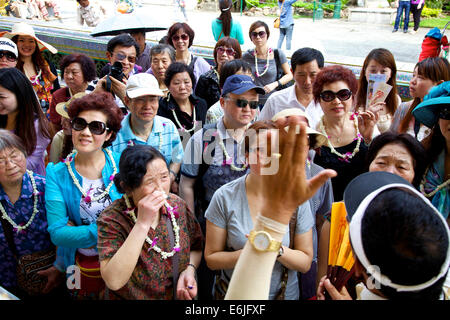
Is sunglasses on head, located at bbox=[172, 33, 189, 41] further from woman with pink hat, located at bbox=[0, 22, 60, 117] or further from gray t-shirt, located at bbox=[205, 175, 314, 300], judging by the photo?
gray t-shirt, located at bbox=[205, 175, 314, 300]

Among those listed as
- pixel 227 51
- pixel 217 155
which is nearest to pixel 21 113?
pixel 217 155

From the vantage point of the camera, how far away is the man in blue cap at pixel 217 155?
9.03 ft

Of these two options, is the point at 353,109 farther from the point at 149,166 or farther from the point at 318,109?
the point at 149,166

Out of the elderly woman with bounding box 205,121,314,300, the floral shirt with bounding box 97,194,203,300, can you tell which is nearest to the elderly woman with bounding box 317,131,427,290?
the elderly woman with bounding box 205,121,314,300

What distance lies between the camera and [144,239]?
189cm

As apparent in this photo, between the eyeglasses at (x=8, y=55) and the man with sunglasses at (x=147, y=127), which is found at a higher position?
the eyeglasses at (x=8, y=55)

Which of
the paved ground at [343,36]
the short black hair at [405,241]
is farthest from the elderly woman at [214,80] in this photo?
the paved ground at [343,36]

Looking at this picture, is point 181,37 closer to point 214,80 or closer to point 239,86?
point 214,80

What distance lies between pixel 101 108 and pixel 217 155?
3.02 feet

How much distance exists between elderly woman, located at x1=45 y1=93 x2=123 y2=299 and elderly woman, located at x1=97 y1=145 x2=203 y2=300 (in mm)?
395

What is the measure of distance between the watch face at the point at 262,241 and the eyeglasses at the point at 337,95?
204 centimetres

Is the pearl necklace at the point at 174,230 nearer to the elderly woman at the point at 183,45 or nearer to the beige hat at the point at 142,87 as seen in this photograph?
the beige hat at the point at 142,87

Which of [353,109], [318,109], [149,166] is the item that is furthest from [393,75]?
[149,166]

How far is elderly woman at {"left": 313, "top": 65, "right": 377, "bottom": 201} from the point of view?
2.81 meters
